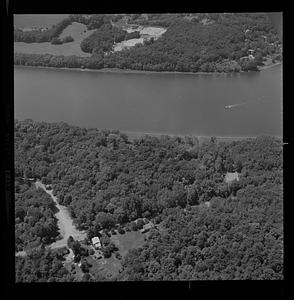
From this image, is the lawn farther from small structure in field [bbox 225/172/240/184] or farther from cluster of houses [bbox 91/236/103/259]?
small structure in field [bbox 225/172/240/184]

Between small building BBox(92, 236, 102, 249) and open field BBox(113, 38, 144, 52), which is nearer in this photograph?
small building BBox(92, 236, 102, 249)

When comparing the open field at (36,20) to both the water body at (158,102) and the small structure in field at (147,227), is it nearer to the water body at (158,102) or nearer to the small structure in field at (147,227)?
the water body at (158,102)

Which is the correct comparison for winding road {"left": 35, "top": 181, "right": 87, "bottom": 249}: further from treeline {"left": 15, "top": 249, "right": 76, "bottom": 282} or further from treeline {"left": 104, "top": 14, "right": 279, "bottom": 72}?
treeline {"left": 104, "top": 14, "right": 279, "bottom": 72}

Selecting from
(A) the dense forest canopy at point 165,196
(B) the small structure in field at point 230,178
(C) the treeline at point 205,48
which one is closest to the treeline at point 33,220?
(A) the dense forest canopy at point 165,196

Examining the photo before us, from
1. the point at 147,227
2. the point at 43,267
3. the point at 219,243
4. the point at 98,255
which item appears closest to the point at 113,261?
the point at 98,255

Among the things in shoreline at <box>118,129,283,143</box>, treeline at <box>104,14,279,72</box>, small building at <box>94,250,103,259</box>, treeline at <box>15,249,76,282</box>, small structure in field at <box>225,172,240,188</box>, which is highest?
treeline at <box>104,14,279,72</box>

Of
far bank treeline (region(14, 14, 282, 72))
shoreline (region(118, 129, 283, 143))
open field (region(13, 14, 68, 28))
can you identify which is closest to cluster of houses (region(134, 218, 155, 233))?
shoreline (region(118, 129, 283, 143))

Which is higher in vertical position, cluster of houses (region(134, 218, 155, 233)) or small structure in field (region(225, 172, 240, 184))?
small structure in field (region(225, 172, 240, 184))
